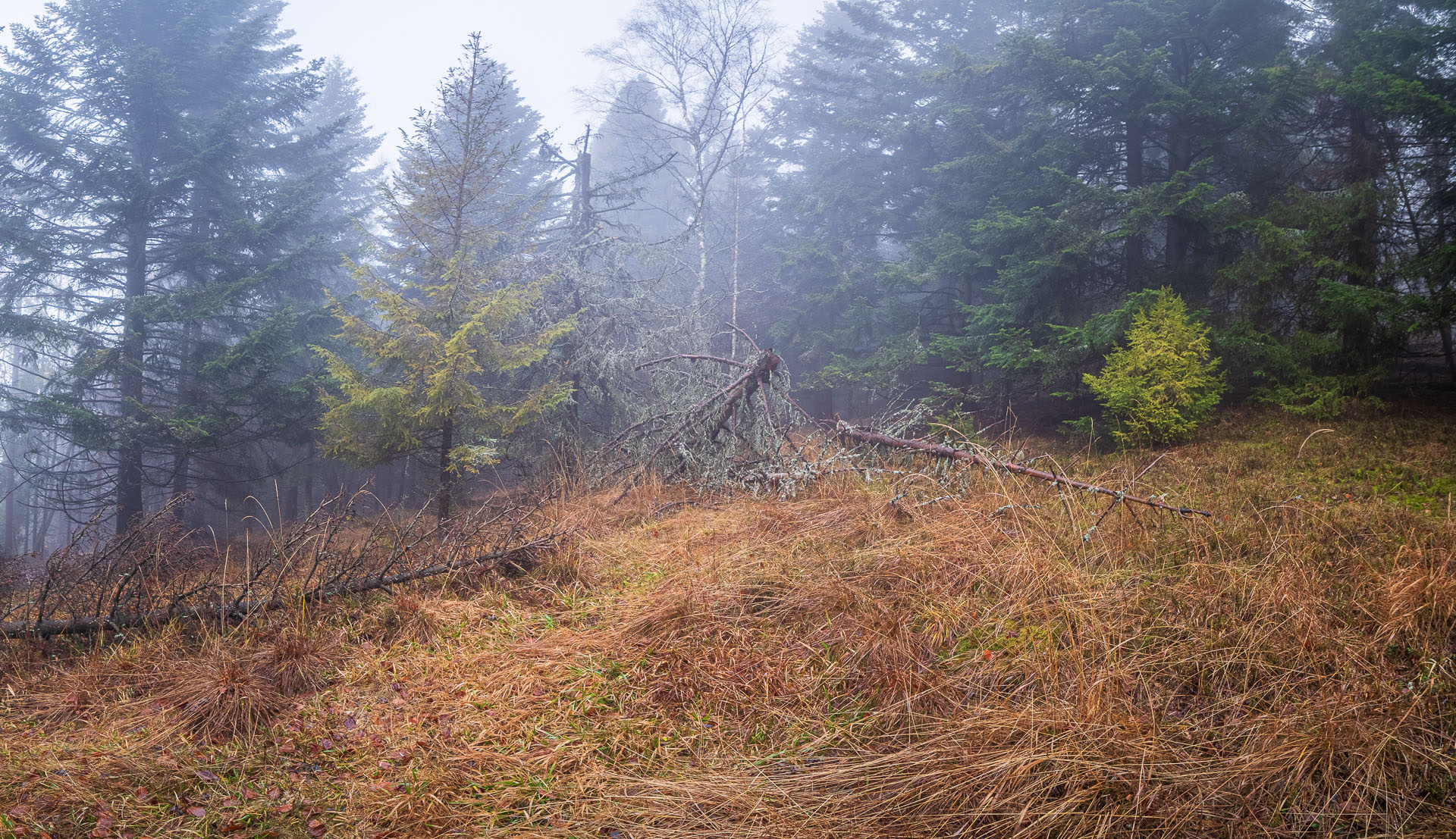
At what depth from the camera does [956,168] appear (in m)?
13.9

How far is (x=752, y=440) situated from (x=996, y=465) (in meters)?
3.36

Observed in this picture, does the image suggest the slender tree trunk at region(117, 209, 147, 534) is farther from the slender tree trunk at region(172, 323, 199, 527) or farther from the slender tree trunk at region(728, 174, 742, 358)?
the slender tree trunk at region(728, 174, 742, 358)

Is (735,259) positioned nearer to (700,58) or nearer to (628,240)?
(628,240)

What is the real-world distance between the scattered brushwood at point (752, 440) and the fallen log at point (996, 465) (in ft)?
0.07

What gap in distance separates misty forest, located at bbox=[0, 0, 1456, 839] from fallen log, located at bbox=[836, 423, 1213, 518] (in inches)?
2.9

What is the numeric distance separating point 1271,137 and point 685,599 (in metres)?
13.2

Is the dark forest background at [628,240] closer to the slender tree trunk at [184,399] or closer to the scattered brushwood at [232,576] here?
the slender tree trunk at [184,399]

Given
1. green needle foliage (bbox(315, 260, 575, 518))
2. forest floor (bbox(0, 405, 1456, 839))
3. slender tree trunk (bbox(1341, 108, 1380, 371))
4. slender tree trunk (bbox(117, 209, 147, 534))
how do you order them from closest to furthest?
forest floor (bbox(0, 405, 1456, 839))
green needle foliage (bbox(315, 260, 575, 518))
slender tree trunk (bbox(1341, 108, 1380, 371))
slender tree trunk (bbox(117, 209, 147, 534))

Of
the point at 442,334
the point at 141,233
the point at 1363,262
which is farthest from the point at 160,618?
the point at 1363,262

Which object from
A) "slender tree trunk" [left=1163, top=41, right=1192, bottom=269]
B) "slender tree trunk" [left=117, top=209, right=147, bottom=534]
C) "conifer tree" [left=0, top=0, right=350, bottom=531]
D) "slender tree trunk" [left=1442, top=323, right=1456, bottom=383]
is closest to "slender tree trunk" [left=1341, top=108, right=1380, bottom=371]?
"slender tree trunk" [left=1442, top=323, right=1456, bottom=383]

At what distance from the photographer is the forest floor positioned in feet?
6.10

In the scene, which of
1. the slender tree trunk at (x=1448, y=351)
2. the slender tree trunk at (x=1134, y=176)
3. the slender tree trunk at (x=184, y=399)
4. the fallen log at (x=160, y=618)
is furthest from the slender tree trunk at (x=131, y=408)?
the slender tree trunk at (x=1448, y=351)

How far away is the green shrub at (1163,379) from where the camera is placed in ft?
28.2

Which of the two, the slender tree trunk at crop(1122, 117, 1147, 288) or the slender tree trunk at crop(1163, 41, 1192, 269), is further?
the slender tree trunk at crop(1122, 117, 1147, 288)
